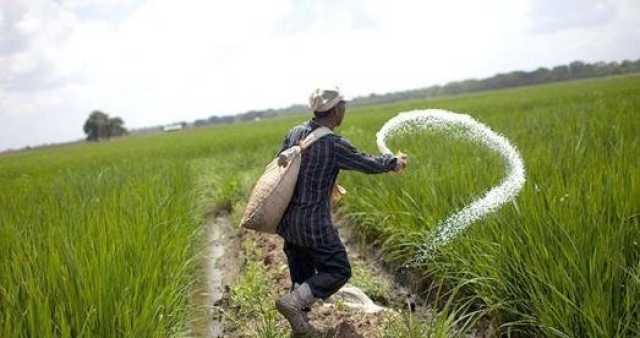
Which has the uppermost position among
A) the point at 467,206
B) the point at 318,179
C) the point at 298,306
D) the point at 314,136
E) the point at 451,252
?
the point at 314,136

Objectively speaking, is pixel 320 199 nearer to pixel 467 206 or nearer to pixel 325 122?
pixel 325 122

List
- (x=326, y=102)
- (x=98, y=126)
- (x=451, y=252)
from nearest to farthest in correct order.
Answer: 1. (x=326, y=102)
2. (x=451, y=252)
3. (x=98, y=126)

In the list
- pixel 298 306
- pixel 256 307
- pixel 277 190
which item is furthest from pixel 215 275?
pixel 277 190

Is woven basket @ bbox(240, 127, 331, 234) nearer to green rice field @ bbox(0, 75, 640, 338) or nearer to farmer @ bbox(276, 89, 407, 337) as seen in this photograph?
farmer @ bbox(276, 89, 407, 337)

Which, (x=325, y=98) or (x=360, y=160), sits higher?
(x=325, y=98)

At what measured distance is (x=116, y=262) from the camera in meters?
2.39

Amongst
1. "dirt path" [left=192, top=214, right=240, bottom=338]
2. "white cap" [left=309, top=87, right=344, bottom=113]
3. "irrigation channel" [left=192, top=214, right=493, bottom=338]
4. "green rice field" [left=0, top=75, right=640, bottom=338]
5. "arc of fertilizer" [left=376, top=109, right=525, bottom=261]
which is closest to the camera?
"green rice field" [left=0, top=75, right=640, bottom=338]

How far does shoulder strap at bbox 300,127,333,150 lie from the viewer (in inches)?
88.3

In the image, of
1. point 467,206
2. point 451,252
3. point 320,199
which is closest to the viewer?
point 320,199

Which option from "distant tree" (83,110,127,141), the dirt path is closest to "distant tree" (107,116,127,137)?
"distant tree" (83,110,127,141)

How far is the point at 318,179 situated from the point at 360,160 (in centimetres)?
23

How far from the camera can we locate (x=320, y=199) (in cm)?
235

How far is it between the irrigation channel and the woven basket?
2.19ft

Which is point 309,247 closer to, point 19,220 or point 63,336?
point 63,336
